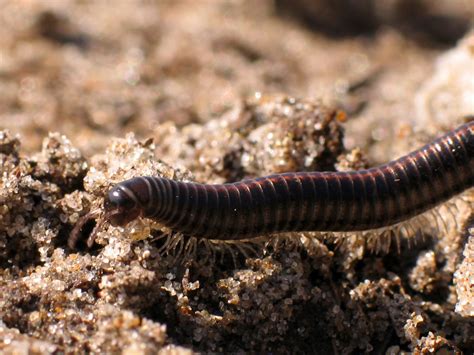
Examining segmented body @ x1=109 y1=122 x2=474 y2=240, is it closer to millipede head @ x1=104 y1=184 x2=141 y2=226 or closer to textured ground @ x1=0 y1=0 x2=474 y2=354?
millipede head @ x1=104 y1=184 x2=141 y2=226

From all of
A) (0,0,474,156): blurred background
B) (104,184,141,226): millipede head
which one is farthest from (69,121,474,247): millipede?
(0,0,474,156): blurred background

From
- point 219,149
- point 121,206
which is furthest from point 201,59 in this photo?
point 121,206

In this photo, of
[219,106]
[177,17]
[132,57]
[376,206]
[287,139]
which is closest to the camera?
[376,206]

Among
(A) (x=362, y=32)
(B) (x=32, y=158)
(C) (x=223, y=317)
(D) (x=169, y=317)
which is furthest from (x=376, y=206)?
(A) (x=362, y=32)

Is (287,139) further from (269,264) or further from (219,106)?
(219,106)

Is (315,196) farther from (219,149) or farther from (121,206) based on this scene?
(121,206)

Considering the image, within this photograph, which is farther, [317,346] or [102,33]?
[102,33]
